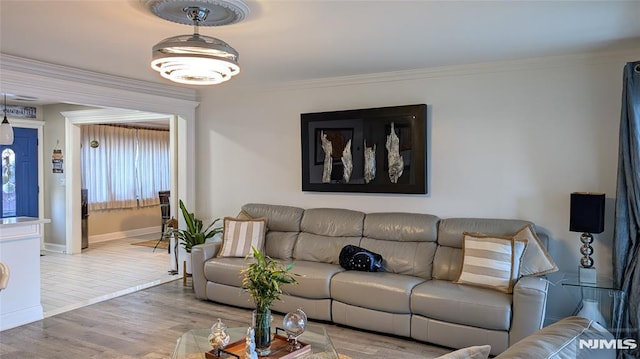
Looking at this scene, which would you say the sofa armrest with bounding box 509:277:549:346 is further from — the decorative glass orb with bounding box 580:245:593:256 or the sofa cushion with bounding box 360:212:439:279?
the sofa cushion with bounding box 360:212:439:279

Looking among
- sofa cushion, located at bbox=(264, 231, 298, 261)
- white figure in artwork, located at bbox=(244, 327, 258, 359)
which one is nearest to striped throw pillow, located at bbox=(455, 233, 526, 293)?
sofa cushion, located at bbox=(264, 231, 298, 261)

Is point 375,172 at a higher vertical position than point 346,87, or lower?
lower

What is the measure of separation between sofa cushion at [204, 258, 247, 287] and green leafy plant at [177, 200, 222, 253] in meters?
0.71

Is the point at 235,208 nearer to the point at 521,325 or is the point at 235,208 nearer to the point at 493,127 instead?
the point at 493,127

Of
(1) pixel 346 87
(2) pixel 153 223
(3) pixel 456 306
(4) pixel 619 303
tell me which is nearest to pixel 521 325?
(3) pixel 456 306

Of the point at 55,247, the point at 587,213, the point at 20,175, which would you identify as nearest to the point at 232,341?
the point at 587,213

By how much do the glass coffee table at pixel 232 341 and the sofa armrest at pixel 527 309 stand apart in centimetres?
149

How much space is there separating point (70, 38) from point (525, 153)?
3899 millimetres

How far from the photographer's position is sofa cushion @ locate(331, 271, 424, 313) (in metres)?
3.77

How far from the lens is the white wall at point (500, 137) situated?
3877 mm

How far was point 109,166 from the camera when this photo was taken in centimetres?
844

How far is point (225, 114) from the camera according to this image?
19.1 ft

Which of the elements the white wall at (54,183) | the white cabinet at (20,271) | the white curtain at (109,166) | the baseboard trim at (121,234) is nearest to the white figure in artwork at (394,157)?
the white cabinet at (20,271)

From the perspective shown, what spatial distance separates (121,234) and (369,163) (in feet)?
19.8
